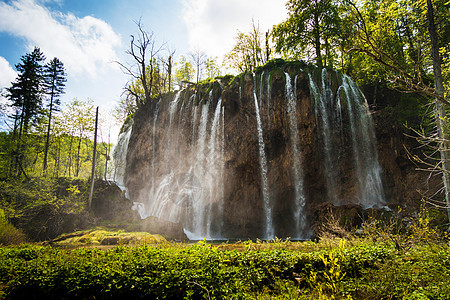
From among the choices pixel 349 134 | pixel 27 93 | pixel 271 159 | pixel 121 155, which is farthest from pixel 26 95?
pixel 349 134

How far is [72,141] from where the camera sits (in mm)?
33156

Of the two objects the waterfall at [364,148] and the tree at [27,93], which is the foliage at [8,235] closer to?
the tree at [27,93]

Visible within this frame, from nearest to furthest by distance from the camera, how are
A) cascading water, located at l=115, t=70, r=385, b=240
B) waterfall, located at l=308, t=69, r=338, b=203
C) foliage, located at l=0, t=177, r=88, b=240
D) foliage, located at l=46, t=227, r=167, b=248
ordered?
foliage, located at l=46, t=227, r=167, b=248 → foliage, located at l=0, t=177, r=88, b=240 → cascading water, located at l=115, t=70, r=385, b=240 → waterfall, located at l=308, t=69, r=338, b=203

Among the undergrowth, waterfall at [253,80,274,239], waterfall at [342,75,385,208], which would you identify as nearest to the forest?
the undergrowth

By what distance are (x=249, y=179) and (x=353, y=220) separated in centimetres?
944

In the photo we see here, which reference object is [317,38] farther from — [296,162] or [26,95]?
[26,95]

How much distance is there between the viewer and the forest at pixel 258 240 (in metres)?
4.02

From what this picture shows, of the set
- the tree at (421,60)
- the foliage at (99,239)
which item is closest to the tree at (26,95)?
the foliage at (99,239)

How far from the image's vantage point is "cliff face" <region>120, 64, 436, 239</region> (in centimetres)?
1855

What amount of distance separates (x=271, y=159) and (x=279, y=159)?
713 mm

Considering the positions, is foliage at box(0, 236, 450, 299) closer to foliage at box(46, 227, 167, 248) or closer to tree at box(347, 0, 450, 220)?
tree at box(347, 0, 450, 220)

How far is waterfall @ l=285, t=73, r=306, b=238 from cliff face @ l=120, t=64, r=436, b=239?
0.26ft

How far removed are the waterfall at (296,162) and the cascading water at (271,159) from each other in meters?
0.08

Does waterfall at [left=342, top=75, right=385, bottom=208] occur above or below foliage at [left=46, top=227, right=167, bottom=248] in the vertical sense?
above
